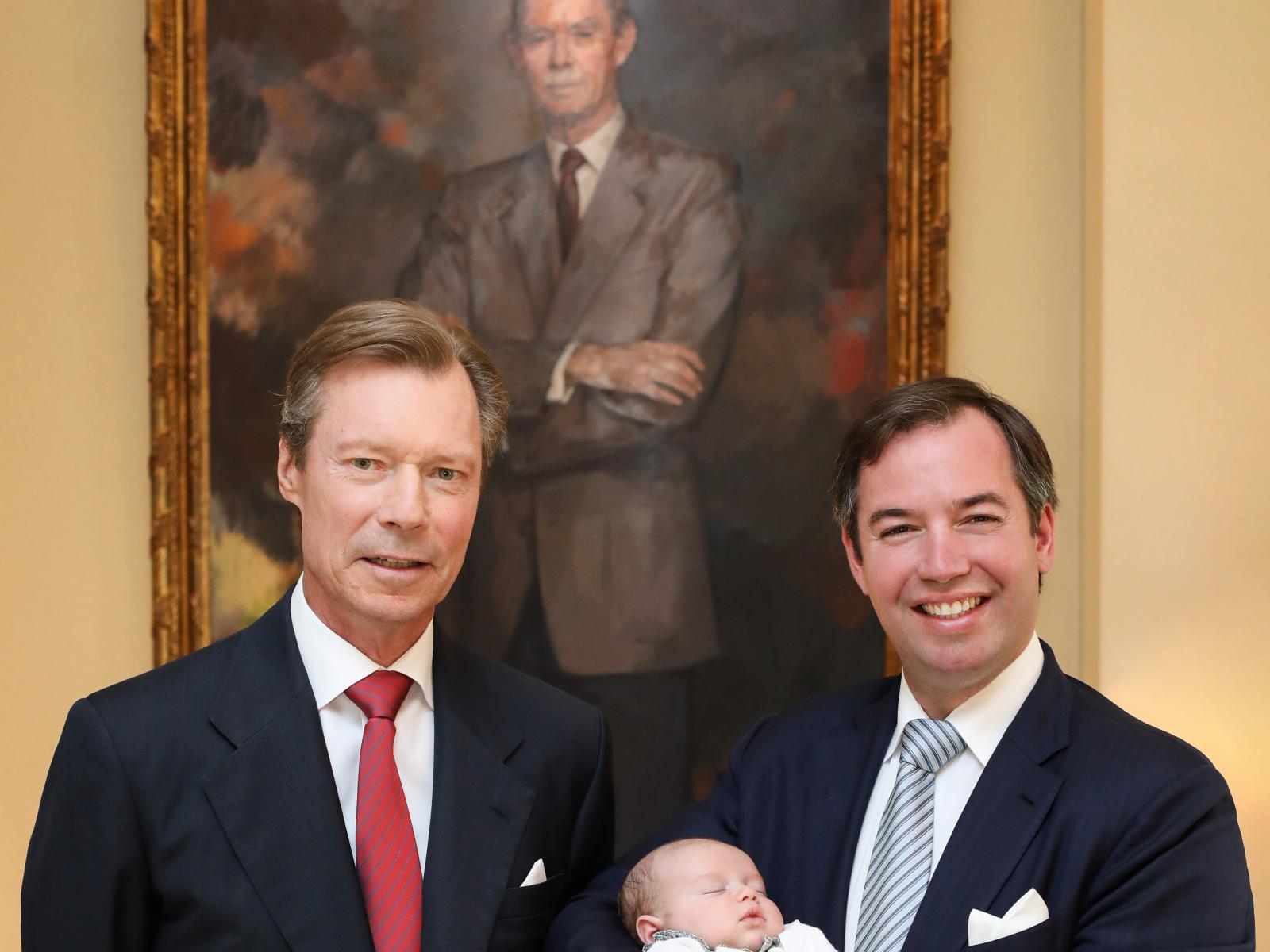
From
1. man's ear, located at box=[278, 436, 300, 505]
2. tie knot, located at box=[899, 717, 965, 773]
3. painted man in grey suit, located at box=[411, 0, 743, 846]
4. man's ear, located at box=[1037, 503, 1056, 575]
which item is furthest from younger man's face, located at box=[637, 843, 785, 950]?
painted man in grey suit, located at box=[411, 0, 743, 846]

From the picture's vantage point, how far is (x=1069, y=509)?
11.9 ft

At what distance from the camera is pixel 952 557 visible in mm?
2205

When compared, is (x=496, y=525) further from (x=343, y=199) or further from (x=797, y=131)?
(x=797, y=131)

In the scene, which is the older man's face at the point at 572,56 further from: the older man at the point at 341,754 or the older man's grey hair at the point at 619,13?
the older man at the point at 341,754

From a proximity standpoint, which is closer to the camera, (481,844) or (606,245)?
(481,844)

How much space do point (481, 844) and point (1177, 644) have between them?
2.06 meters

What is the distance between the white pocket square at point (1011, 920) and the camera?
2008 mm

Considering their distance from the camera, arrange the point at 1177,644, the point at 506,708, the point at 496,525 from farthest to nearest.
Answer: the point at 496,525 → the point at 1177,644 → the point at 506,708

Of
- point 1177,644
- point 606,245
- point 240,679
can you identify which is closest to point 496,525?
point 606,245

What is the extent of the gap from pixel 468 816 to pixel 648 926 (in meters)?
→ 0.38

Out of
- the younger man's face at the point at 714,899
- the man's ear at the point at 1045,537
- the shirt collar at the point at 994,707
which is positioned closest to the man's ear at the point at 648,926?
the younger man's face at the point at 714,899

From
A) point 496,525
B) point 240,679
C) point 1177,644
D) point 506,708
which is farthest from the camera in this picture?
point 496,525

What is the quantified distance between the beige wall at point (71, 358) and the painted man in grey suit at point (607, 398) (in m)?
0.96

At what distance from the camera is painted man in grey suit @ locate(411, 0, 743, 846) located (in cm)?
363
